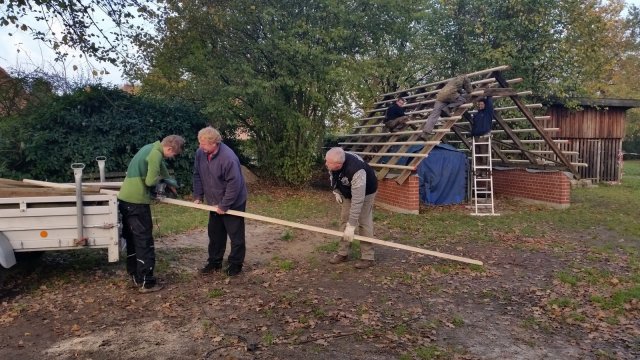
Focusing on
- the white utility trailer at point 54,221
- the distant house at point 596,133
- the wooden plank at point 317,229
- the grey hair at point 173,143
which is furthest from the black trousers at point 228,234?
the distant house at point 596,133

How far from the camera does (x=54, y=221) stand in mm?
5496

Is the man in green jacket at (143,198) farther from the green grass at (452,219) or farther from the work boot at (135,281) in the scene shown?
the green grass at (452,219)

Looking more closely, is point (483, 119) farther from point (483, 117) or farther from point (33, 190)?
point (33, 190)

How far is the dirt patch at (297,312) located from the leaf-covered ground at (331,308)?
0.06 feet

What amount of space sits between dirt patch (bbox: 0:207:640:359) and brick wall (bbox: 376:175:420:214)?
3862 mm

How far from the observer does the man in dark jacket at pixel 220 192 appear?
6156mm

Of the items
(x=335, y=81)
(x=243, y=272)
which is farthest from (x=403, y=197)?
(x=243, y=272)

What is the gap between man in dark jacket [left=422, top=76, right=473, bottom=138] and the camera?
440 inches

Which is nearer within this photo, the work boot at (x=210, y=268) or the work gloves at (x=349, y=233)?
the work gloves at (x=349, y=233)

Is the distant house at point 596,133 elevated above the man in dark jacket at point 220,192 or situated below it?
above

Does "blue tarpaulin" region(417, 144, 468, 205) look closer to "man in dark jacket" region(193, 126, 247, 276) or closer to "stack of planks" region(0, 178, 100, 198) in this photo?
"man in dark jacket" region(193, 126, 247, 276)

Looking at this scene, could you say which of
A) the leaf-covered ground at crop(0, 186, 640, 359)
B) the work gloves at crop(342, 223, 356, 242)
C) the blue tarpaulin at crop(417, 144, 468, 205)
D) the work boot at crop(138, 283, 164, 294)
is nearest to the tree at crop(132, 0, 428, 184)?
the blue tarpaulin at crop(417, 144, 468, 205)

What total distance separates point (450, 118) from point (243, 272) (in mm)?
6592

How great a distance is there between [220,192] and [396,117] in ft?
25.7
